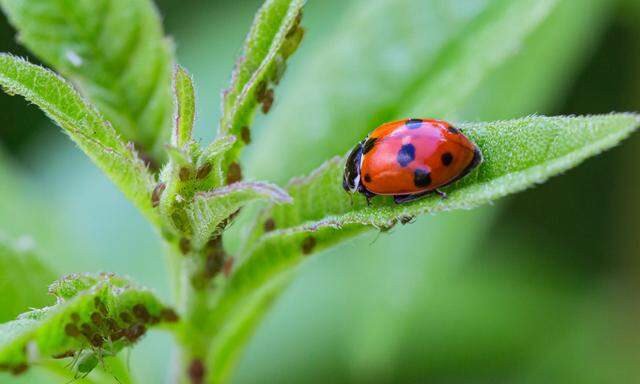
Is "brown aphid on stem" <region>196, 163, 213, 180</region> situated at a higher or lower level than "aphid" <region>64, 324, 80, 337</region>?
higher

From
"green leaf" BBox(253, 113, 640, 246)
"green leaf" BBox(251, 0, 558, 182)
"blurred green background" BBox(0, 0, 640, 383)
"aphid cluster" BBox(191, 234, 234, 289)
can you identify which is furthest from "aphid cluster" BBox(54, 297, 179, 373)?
"blurred green background" BBox(0, 0, 640, 383)

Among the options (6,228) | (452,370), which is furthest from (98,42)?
(452,370)

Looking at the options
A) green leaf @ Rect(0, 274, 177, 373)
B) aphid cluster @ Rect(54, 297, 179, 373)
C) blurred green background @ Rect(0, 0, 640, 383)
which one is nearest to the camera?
green leaf @ Rect(0, 274, 177, 373)

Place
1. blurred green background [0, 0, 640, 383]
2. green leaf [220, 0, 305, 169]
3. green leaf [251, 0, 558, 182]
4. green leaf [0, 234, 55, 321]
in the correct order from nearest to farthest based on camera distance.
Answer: green leaf [220, 0, 305, 169]
green leaf [0, 234, 55, 321]
green leaf [251, 0, 558, 182]
blurred green background [0, 0, 640, 383]

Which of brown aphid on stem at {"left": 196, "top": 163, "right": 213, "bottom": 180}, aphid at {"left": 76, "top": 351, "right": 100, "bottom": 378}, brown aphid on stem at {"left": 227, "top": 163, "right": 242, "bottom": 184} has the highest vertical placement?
brown aphid on stem at {"left": 227, "top": 163, "right": 242, "bottom": 184}

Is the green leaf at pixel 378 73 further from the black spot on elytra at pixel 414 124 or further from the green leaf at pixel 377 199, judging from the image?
the green leaf at pixel 377 199

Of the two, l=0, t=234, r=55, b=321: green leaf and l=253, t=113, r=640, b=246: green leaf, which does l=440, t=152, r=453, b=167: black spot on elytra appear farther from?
l=0, t=234, r=55, b=321: green leaf

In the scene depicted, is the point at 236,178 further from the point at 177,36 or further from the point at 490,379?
the point at 177,36
